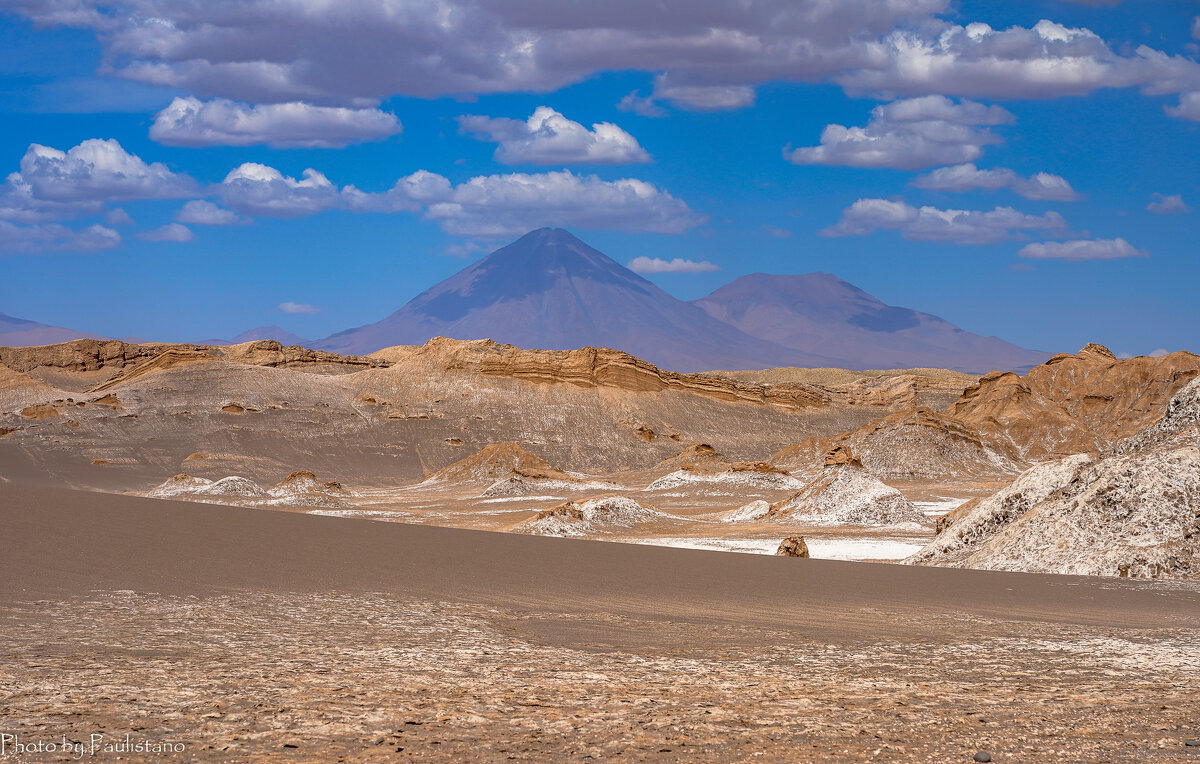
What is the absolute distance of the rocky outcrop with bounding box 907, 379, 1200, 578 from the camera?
51.8ft

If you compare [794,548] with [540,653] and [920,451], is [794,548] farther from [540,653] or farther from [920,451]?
[920,451]

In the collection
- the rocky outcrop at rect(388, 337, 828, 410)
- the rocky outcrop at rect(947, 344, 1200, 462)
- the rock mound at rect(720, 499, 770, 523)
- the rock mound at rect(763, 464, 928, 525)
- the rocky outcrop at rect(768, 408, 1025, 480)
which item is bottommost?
the rock mound at rect(720, 499, 770, 523)

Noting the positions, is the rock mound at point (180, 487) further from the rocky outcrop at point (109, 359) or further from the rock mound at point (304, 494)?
the rocky outcrop at point (109, 359)

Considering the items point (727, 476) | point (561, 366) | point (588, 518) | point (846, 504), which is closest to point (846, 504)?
Answer: point (846, 504)

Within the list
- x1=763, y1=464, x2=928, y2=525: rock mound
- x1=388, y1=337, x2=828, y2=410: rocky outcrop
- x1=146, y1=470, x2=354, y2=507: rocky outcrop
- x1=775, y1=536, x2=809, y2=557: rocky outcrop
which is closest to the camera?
x1=775, y1=536, x2=809, y2=557: rocky outcrop

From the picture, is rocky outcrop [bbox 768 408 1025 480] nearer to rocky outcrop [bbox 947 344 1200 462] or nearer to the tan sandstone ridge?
the tan sandstone ridge

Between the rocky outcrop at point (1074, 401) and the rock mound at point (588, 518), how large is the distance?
32.6 m

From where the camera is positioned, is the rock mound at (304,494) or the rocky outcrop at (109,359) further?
the rocky outcrop at (109,359)

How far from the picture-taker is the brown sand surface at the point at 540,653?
5.68m

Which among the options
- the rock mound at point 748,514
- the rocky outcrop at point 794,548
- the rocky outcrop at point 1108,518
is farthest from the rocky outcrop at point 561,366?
the rocky outcrop at point 1108,518

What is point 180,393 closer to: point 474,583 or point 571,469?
point 571,469

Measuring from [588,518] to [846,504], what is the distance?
28.9 ft

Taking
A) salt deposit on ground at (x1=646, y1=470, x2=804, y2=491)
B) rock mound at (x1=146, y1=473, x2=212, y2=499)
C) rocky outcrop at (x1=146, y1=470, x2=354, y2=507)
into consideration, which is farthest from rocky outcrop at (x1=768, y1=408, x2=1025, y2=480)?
rock mound at (x1=146, y1=473, x2=212, y2=499)

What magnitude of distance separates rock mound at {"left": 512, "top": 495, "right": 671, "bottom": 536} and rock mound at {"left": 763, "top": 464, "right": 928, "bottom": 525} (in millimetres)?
4881
